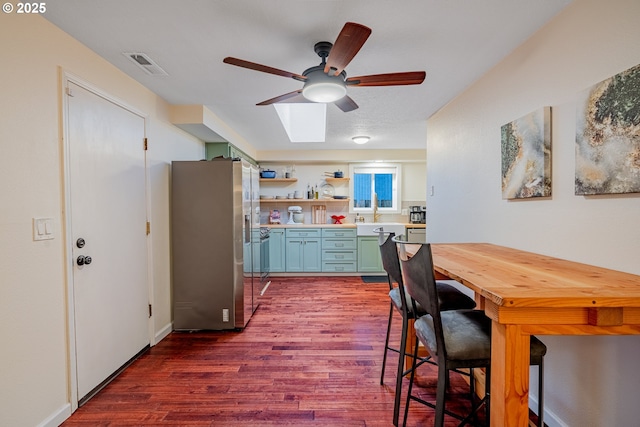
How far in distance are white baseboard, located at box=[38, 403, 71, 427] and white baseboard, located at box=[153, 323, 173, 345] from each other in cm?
87

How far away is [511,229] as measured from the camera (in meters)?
1.90

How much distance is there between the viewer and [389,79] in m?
1.77

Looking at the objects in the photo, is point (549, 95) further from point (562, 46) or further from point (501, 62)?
point (501, 62)

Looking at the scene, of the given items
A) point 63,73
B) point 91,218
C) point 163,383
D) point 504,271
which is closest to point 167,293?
point 163,383

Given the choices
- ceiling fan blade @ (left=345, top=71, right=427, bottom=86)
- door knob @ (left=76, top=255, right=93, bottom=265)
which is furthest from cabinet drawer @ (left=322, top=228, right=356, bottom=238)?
door knob @ (left=76, top=255, right=93, bottom=265)

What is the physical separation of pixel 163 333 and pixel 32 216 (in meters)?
1.66

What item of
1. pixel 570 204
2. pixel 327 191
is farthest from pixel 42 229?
pixel 327 191

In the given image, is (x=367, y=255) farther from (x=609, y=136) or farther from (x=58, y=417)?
(x=58, y=417)

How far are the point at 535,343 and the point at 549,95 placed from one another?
137 centimetres

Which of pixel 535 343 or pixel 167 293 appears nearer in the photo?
pixel 535 343

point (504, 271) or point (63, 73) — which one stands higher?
point (63, 73)

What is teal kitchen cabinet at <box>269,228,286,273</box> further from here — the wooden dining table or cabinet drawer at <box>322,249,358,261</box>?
the wooden dining table

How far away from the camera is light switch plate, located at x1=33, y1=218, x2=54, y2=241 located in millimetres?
1490

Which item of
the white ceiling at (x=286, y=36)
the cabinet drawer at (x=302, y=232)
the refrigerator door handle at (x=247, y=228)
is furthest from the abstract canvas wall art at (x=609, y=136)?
the cabinet drawer at (x=302, y=232)
